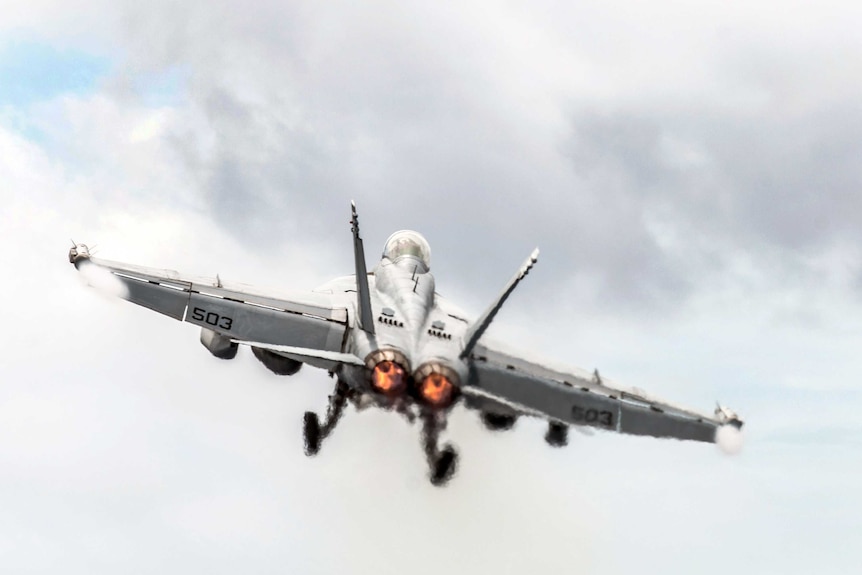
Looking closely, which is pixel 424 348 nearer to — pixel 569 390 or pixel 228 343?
pixel 569 390

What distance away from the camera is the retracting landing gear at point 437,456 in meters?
30.2

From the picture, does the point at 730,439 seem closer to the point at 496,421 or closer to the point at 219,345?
the point at 496,421

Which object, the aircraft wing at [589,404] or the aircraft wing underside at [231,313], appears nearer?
the aircraft wing at [589,404]

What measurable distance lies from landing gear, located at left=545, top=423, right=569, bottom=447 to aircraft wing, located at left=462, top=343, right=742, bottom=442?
2.17 metres

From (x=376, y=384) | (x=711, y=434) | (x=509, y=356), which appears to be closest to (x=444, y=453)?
(x=509, y=356)

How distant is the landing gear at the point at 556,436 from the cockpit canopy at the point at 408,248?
9.01 meters

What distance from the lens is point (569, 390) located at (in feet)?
93.8

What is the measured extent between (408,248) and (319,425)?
8.89 meters

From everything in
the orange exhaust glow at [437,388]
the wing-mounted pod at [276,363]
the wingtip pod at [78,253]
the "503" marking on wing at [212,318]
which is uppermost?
the wingtip pod at [78,253]

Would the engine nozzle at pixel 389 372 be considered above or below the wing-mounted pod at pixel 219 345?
below

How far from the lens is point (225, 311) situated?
102 feet

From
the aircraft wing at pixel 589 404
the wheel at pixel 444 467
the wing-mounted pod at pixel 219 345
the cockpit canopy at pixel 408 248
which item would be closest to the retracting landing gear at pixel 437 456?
the wheel at pixel 444 467

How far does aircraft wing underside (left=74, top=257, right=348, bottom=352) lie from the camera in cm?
3092

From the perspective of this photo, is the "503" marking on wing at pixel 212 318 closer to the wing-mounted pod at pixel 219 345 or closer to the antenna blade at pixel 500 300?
the wing-mounted pod at pixel 219 345
